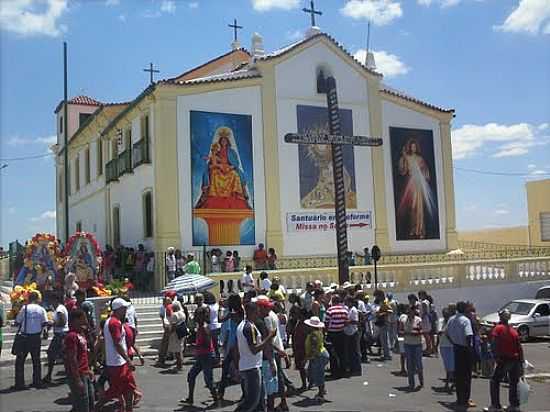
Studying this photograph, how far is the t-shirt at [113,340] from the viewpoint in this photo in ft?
24.1

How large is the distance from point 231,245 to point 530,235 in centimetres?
2307

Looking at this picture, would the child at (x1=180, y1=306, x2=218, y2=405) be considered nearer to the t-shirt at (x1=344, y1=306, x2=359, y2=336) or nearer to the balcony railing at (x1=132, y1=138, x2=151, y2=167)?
the t-shirt at (x1=344, y1=306, x2=359, y2=336)

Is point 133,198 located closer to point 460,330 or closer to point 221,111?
point 221,111

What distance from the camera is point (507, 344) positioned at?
29.6ft

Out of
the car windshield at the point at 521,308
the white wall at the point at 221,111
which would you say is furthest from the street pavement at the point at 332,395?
the white wall at the point at 221,111

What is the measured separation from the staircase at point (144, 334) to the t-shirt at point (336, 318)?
4692mm

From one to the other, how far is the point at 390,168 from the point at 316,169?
11.8ft

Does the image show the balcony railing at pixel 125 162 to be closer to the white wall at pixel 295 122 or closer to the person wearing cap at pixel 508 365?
the white wall at pixel 295 122

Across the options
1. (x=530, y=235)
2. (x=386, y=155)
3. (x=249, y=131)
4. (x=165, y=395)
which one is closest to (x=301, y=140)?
(x=249, y=131)

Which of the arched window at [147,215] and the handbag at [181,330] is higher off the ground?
the arched window at [147,215]

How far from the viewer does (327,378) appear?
11508 millimetres

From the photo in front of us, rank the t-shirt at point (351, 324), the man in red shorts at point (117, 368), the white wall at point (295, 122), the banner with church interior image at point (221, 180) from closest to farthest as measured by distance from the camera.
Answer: the man in red shorts at point (117, 368) < the t-shirt at point (351, 324) < the banner with church interior image at point (221, 180) < the white wall at point (295, 122)

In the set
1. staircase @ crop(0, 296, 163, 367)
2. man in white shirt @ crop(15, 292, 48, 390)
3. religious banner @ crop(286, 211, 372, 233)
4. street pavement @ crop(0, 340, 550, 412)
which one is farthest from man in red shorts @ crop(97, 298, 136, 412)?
religious banner @ crop(286, 211, 372, 233)

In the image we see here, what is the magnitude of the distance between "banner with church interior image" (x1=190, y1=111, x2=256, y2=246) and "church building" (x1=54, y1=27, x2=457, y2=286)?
37 mm
